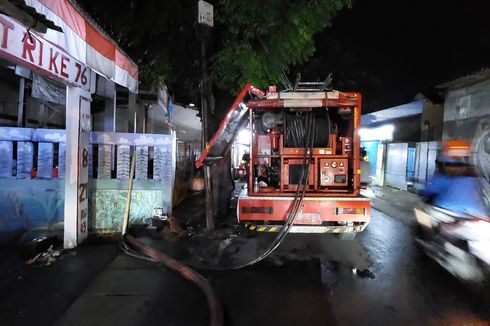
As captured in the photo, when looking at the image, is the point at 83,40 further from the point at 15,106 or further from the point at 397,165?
the point at 397,165

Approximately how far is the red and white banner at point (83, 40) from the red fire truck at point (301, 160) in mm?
2187

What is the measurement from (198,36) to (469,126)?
40.9 ft

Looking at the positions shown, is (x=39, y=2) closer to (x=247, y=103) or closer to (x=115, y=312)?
(x=247, y=103)

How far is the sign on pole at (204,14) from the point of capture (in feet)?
21.0

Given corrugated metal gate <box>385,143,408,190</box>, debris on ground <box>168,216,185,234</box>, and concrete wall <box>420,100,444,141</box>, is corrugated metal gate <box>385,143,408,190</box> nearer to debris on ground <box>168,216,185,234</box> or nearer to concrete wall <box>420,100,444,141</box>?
concrete wall <box>420,100,444,141</box>

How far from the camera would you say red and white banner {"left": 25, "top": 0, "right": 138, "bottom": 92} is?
3714mm

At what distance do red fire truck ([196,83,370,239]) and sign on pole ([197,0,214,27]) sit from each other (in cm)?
202

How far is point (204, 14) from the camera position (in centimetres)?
Answer: 650

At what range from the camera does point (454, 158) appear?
17.0 feet

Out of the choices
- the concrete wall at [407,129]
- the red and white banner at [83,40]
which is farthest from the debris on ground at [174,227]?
the concrete wall at [407,129]

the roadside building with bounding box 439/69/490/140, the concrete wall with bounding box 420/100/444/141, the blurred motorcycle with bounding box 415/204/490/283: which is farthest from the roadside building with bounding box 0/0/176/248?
the concrete wall with bounding box 420/100/444/141

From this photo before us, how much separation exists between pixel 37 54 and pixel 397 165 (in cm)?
1569

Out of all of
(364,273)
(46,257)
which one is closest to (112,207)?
(46,257)

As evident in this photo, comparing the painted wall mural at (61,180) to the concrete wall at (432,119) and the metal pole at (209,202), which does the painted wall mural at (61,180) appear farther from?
the concrete wall at (432,119)
